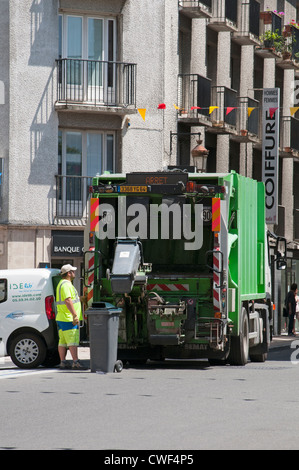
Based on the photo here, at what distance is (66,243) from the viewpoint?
28.8m

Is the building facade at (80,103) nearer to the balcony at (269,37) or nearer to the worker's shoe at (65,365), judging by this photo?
the balcony at (269,37)

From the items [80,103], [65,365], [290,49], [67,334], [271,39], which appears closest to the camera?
[67,334]

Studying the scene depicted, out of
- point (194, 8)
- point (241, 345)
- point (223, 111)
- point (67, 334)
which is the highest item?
point (194, 8)

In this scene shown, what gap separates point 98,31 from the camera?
29.5 meters

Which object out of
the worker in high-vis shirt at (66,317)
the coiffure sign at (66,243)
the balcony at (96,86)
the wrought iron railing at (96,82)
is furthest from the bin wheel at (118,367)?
the wrought iron railing at (96,82)

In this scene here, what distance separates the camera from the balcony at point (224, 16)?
34.3 meters

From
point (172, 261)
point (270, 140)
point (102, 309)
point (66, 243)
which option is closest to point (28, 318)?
point (102, 309)

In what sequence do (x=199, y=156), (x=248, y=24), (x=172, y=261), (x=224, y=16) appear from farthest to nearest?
1. (x=248, y=24)
2. (x=224, y=16)
3. (x=199, y=156)
4. (x=172, y=261)

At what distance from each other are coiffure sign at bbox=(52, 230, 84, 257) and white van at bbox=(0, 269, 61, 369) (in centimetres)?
1101

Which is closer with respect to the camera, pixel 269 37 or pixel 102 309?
pixel 102 309

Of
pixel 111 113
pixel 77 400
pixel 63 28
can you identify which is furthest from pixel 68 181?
pixel 77 400

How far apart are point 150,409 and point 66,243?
17523mm

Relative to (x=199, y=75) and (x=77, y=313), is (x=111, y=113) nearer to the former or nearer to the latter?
(x=199, y=75)

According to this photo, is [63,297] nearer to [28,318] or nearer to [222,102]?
[28,318]
